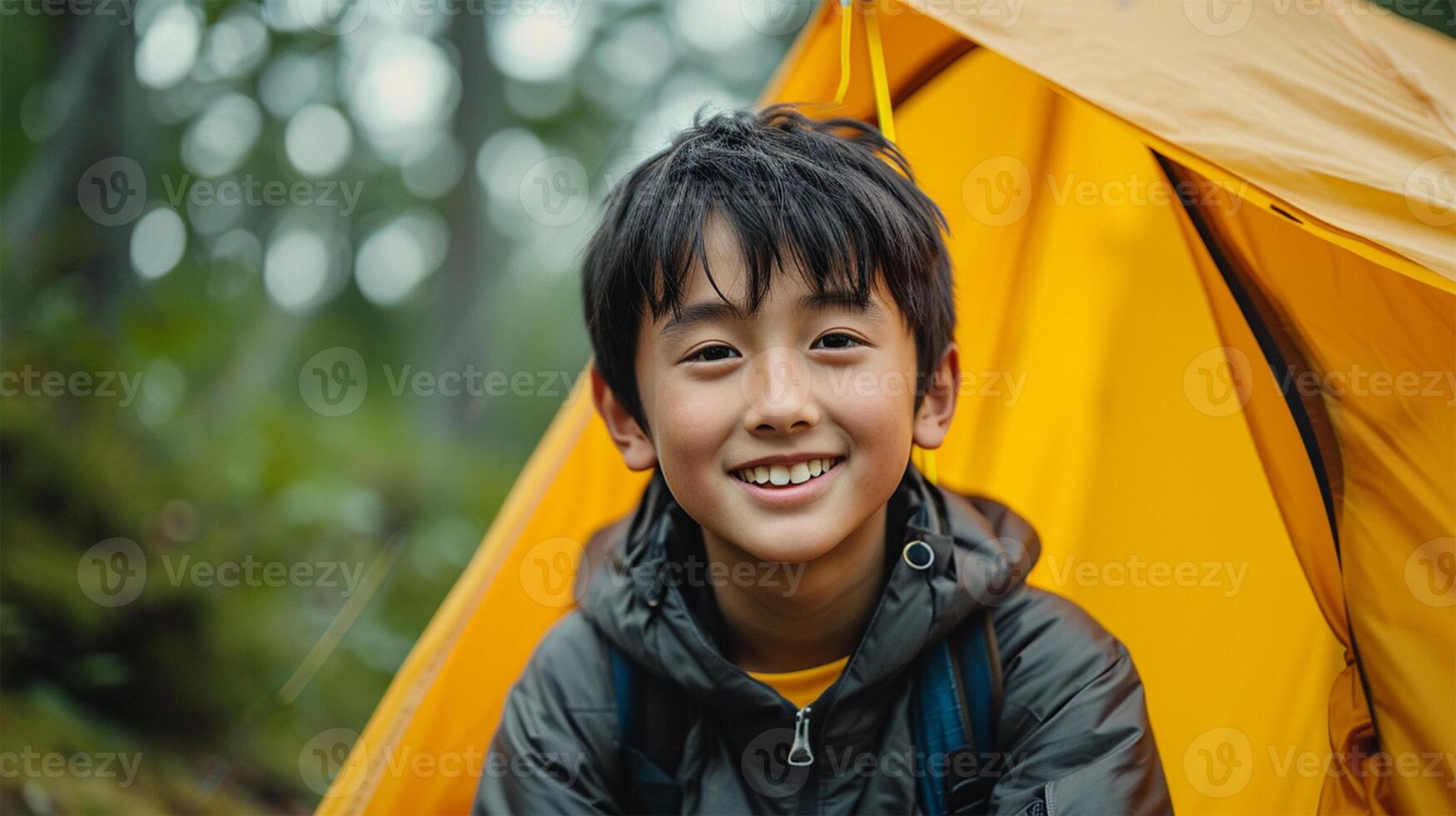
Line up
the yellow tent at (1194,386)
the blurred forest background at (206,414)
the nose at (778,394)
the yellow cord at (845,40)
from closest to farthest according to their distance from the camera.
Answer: the nose at (778,394) < the yellow tent at (1194,386) < the yellow cord at (845,40) < the blurred forest background at (206,414)

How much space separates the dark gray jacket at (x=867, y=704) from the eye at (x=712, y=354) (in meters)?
0.32

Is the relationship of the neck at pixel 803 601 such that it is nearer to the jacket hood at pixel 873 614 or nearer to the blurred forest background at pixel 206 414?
the jacket hood at pixel 873 614

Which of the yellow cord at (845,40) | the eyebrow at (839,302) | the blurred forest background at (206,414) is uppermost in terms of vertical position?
the yellow cord at (845,40)

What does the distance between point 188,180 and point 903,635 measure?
185 inches

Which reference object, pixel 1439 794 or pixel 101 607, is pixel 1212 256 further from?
pixel 101 607

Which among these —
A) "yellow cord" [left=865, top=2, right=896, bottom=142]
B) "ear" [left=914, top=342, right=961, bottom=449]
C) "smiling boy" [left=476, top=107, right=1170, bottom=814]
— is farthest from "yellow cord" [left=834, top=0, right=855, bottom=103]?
"ear" [left=914, top=342, right=961, bottom=449]

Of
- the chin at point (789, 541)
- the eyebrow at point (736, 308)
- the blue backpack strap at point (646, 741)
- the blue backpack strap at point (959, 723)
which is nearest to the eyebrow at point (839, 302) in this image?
the eyebrow at point (736, 308)

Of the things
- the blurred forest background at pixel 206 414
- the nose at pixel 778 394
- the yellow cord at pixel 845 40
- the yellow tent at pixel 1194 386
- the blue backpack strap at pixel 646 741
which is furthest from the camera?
the blurred forest background at pixel 206 414

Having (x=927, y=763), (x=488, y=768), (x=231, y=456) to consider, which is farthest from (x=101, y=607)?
(x=927, y=763)

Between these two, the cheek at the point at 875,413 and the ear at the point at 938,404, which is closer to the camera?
the cheek at the point at 875,413

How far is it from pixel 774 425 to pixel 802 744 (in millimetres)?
422

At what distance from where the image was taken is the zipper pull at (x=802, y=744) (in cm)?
152

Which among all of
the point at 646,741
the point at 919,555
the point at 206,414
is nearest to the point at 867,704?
the point at 919,555

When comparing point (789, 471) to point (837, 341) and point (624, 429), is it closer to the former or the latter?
point (837, 341)
